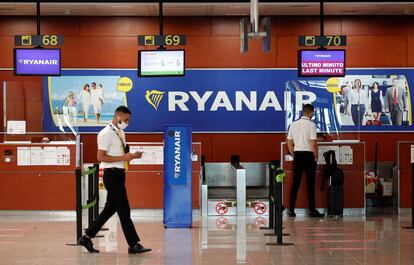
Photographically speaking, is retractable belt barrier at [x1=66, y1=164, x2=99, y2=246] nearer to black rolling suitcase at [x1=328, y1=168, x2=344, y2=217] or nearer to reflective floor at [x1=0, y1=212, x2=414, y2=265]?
reflective floor at [x1=0, y1=212, x2=414, y2=265]

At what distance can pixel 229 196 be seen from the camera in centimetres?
1551

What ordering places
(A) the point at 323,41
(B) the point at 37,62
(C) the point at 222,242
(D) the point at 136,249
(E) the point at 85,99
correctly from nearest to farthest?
(D) the point at 136,249 → (C) the point at 222,242 → (B) the point at 37,62 → (A) the point at 323,41 → (E) the point at 85,99

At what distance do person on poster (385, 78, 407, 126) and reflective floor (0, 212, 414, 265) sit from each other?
3.18m

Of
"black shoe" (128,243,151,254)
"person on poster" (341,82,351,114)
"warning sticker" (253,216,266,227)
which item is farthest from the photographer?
"person on poster" (341,82,351,114)

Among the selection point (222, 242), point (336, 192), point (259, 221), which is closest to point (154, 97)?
point (259, 221)

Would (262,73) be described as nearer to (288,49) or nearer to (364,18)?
(288,49)

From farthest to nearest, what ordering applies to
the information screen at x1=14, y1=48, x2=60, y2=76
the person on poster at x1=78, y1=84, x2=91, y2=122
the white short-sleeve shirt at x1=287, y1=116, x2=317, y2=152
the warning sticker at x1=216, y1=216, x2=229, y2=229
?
the person on poster at x1=78, y1=84, x2=91, y2=122
the information screen at x1=14, y1=48, x2=60, y2=76
the white short-sleeve shirt at x1=287, y1=116, x2=317, y2=152
the warning sticker at x1=216, y1=216, x2=229, y2=229

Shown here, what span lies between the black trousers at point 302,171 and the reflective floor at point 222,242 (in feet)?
1.35

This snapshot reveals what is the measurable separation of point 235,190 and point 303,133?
1.87 meters

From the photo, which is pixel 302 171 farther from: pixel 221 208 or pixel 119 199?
pixel 119 199

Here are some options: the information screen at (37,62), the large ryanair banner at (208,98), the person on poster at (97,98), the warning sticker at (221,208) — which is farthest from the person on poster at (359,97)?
the information screen at (37,62)

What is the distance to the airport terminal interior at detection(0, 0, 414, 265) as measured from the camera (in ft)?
41.3

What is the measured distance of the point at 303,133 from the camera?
14.4m

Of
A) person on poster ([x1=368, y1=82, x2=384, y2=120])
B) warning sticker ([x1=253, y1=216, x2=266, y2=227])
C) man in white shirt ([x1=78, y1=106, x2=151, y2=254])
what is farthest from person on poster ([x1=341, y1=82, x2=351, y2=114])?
man in white shirt ([x1=78, y1=106, x2=151, y2=254])
